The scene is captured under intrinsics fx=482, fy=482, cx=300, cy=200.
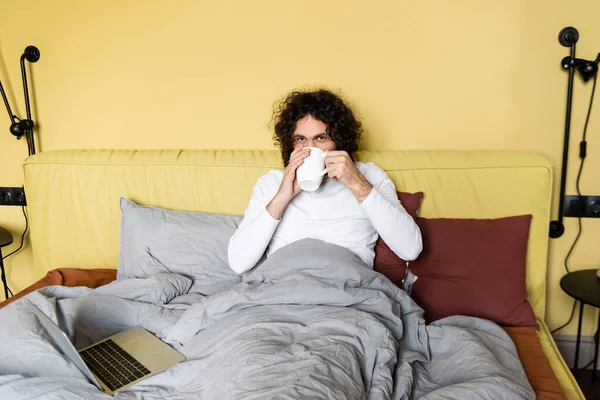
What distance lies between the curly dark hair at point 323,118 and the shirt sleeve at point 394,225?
264 mm

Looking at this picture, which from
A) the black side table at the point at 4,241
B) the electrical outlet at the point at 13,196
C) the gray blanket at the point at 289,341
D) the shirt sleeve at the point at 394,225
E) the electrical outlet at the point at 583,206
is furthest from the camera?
the electrical outlet at the point at 13,196

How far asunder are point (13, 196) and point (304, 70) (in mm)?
1475

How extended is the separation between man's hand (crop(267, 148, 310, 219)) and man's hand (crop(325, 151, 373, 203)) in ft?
0.25

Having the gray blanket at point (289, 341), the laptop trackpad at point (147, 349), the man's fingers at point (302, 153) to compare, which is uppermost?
the man's fingers at point (302, 153)

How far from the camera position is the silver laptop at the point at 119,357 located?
3.65 ft

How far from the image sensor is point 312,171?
140cm

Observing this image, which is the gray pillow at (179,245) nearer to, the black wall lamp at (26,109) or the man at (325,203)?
the man at (325,203)

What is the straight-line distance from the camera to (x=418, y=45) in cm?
184

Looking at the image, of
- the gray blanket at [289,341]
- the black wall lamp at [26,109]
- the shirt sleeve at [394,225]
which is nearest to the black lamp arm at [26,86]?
the black wall lamp at [26,109]

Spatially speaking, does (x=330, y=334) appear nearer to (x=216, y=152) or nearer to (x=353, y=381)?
(x=353, y=381)

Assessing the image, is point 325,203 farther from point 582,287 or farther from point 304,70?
point 582,287

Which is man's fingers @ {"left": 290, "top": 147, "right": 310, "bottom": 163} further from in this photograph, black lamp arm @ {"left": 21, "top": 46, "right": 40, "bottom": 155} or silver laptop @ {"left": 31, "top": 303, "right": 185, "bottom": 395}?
black lamp arm @ {"left": 21, "top": 46, "right": 40, "bottom": 155}

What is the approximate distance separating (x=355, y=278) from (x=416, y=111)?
842mm

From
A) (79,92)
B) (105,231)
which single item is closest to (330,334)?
(105,231)
